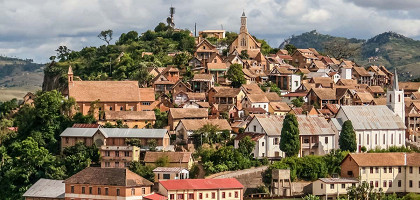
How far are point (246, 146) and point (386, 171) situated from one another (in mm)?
12841

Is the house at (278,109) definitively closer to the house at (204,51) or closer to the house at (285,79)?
the house at (285,79)

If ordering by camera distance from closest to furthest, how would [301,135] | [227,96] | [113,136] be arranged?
[113,136] < [301,135] < [227,96]

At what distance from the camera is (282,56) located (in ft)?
371

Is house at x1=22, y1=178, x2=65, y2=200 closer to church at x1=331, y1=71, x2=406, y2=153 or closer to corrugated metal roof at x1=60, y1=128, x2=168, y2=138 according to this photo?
corrugated metal roof at x1=60, y1=128, x2=168, y2=138

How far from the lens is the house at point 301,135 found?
7131 centimetres

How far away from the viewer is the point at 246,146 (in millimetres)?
69750

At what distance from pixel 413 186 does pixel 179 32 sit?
2252 inches

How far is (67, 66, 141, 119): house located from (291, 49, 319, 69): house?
120 ft

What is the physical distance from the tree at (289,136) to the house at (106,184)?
1428cm

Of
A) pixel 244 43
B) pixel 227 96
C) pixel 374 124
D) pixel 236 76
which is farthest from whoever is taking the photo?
pixel 244 43

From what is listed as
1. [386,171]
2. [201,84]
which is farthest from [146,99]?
[386,171]

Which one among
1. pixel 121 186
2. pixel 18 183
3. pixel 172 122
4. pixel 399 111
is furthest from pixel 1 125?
pixel 399 111

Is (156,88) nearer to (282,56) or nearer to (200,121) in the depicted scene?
(200,121)

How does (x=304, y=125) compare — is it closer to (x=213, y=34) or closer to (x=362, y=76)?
(x=362, y=76)
